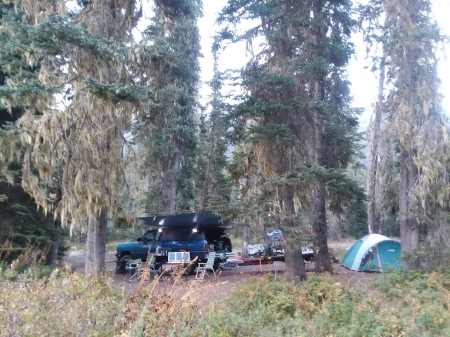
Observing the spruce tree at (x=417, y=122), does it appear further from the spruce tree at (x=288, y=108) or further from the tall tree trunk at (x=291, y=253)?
the tall tree trunk at (x=291, y=253)

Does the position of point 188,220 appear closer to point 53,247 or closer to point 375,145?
point 53,247

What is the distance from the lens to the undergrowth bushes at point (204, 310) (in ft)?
12.9

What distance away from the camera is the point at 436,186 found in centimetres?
1009

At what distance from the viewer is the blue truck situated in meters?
13.5

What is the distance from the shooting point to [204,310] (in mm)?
5309

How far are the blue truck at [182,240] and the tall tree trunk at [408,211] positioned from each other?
506 centimetres

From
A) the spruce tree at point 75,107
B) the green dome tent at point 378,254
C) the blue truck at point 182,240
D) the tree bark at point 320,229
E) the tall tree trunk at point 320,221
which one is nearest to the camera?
the spruce tree at point 75,107

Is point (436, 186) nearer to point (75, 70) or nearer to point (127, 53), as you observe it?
point (127, 53)

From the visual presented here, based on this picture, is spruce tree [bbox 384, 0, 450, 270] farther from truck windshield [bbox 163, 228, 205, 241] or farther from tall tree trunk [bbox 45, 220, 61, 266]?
tall tree trunk [bbox 45, 220, 61, 266]

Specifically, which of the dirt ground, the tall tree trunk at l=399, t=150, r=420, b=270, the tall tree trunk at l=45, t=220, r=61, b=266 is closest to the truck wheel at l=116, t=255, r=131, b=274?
the dirt ground

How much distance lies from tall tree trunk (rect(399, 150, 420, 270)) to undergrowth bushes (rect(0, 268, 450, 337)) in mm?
2087

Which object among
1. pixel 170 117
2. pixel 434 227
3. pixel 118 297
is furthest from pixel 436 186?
pixel 170 117

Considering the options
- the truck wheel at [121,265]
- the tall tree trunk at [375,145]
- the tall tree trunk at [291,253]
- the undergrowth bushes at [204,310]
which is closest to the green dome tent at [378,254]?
the tall tree trunk at [375,145]

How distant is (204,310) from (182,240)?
9274 millimetres
